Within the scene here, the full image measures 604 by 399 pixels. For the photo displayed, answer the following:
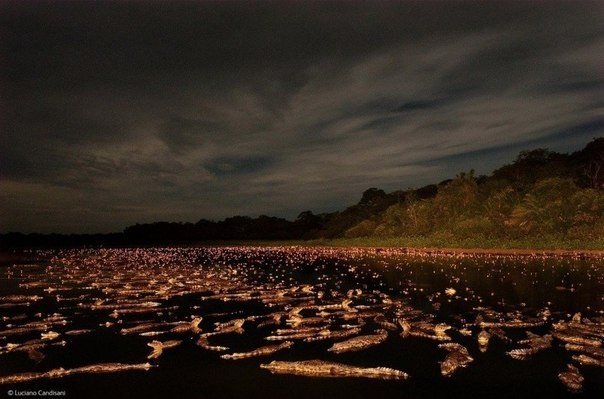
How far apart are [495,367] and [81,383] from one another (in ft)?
33.6

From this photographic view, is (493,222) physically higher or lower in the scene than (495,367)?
higher

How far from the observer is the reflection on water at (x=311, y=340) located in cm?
1084

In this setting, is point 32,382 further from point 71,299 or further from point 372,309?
point 71,299

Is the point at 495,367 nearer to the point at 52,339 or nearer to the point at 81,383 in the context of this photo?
the point at 81,383

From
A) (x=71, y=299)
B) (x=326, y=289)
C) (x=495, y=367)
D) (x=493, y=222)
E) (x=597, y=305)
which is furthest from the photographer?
(x=493, y=222)

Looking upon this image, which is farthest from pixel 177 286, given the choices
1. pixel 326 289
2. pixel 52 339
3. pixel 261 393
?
pixel 261 393

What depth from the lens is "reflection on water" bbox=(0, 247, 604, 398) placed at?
35.6 feet

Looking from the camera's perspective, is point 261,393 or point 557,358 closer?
point 261,393

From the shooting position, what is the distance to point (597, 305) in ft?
64.5

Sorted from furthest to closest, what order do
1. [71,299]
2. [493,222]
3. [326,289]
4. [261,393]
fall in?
[493,222] < [326,289] < [71,299] < [261,393]

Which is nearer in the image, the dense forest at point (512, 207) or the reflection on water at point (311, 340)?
the reflection on water at point (311, 340)

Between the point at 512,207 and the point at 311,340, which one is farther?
the point at 512,207

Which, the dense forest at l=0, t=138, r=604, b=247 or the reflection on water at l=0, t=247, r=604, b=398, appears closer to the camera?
the reflection on water at l=0, t=247, r=604, b=398

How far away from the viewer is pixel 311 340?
1453 cm
